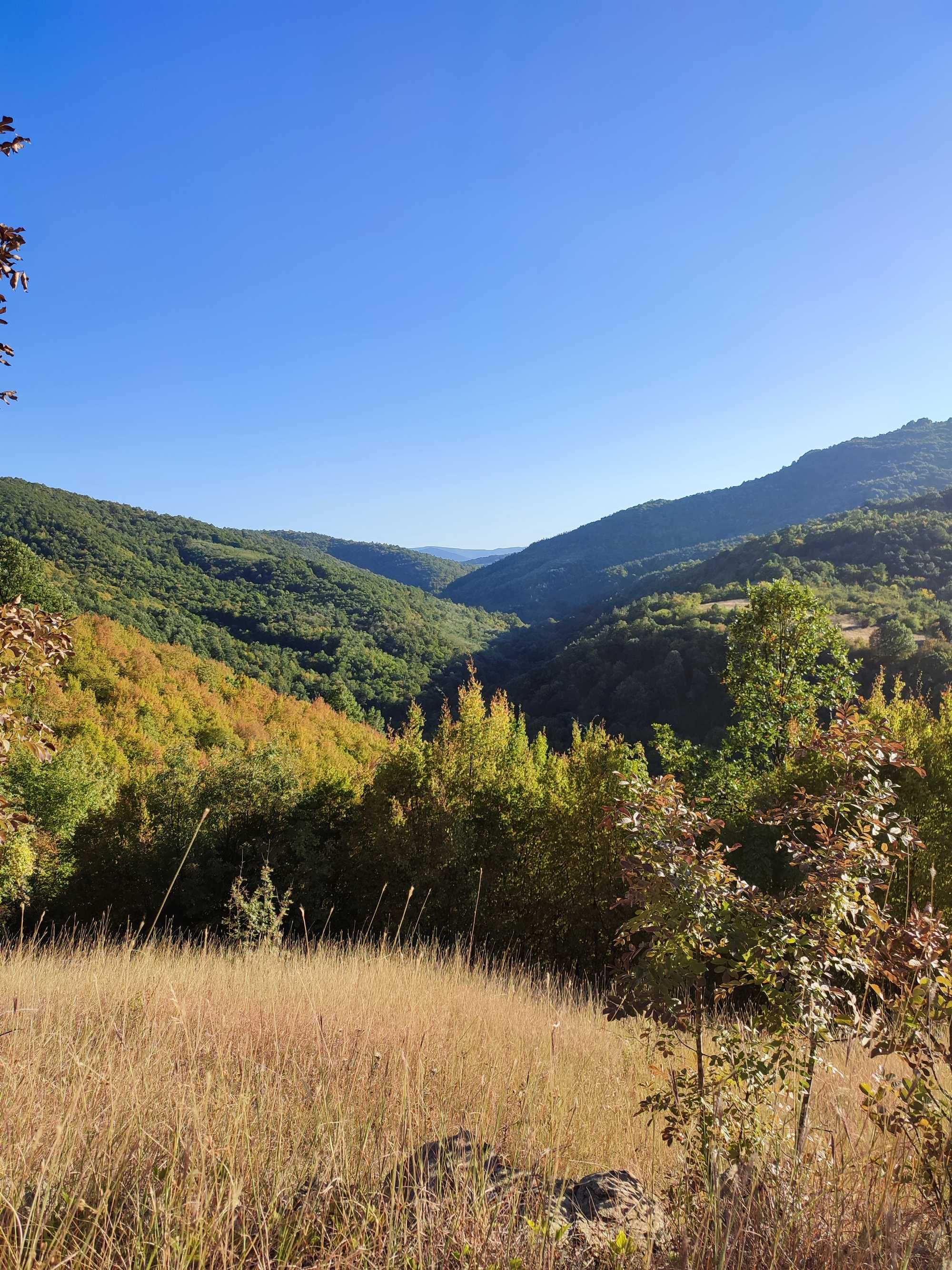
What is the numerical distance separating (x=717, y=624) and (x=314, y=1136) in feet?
202

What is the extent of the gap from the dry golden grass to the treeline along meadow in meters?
3.73

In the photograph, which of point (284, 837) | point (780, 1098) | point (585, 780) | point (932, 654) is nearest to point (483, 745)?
point (585, 780)

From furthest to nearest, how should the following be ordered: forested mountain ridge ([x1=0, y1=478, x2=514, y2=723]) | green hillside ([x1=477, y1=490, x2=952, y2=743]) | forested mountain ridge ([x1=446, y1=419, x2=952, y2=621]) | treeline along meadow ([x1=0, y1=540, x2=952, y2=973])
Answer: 1. forested mountain ridge ([x1=446, y1=419, x2=952, y2=621])
2. forested mountain ridge ([x1=0, y1=478, x2=514, y2=723])
3. green hillside ([x1=477, y1=490, x2=952, y2=743])
4. treeline along meadow ([x1=0, y1=540, x2=952, y2=973])

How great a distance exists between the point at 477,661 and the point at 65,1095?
294 ft

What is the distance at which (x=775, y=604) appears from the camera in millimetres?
10562

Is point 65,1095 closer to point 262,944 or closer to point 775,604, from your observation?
point 262,944

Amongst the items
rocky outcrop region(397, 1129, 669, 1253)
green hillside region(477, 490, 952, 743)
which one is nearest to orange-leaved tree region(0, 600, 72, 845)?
rocky outcrop region(397, 1129, 669, 1253)

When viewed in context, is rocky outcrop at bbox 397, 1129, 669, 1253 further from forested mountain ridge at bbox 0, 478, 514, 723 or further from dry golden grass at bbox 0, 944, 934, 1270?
forested mountain ridge at bbox 0, 478, 514, 723

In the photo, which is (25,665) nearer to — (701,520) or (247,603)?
(247,603)

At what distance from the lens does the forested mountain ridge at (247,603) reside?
72.5 meters

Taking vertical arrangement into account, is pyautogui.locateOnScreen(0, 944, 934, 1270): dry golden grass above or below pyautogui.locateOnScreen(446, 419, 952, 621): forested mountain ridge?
below

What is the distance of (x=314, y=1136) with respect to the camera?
213 centimetres

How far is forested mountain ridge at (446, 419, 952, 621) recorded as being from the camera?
428ft

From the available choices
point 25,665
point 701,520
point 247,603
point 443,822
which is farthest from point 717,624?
point 701,520
